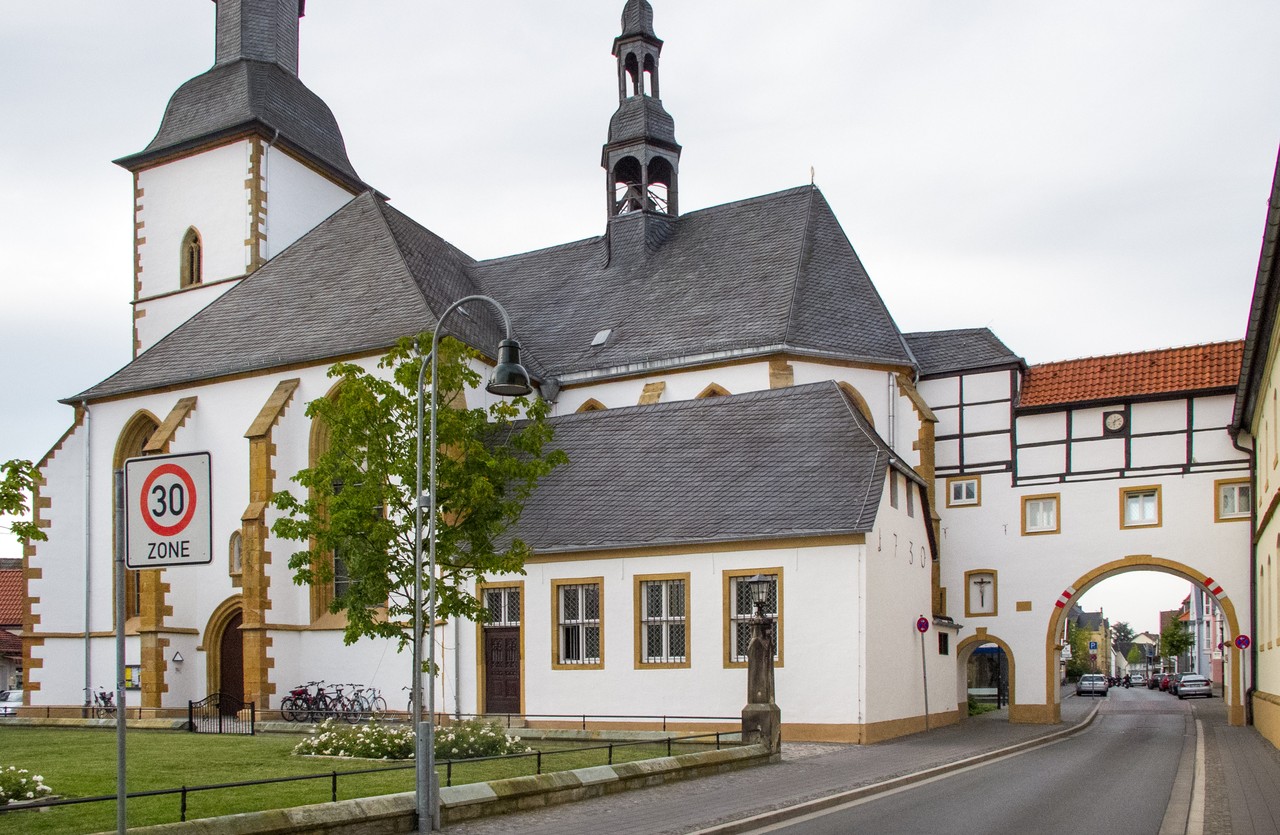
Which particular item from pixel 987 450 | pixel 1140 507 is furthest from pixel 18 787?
pixel 1140 507

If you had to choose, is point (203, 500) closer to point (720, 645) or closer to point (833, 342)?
point (720, 645)

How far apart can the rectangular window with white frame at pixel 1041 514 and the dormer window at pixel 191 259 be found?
2492cm

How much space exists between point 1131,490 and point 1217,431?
2.40 m

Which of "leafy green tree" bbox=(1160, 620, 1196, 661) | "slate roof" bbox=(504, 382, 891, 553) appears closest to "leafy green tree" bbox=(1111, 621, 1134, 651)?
"leafy green tree" bbox=(1160, 620, 1196, 661)

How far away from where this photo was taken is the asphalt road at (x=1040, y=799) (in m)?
12.3

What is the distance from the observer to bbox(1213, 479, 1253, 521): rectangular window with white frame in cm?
2997

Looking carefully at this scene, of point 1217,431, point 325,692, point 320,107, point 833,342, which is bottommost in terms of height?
point 325,692

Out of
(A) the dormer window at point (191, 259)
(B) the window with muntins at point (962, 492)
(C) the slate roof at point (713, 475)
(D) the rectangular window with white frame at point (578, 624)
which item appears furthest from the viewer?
(A) the dormer window at point (191, 259)

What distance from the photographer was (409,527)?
71.7 feet

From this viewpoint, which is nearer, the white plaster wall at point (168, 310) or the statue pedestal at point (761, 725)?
the statue pedestal at point (761, 725)

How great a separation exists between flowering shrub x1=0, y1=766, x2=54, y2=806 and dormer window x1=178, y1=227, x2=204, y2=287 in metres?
28.8

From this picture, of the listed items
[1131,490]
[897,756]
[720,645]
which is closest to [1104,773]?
[897,756]

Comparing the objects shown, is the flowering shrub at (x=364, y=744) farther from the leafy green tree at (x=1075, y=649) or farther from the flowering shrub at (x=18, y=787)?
the leafy green tree at (x=1075, y=649)

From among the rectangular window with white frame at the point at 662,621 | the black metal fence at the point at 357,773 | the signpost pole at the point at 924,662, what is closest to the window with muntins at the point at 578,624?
the rectangular window with white frame at the point at 662,621
